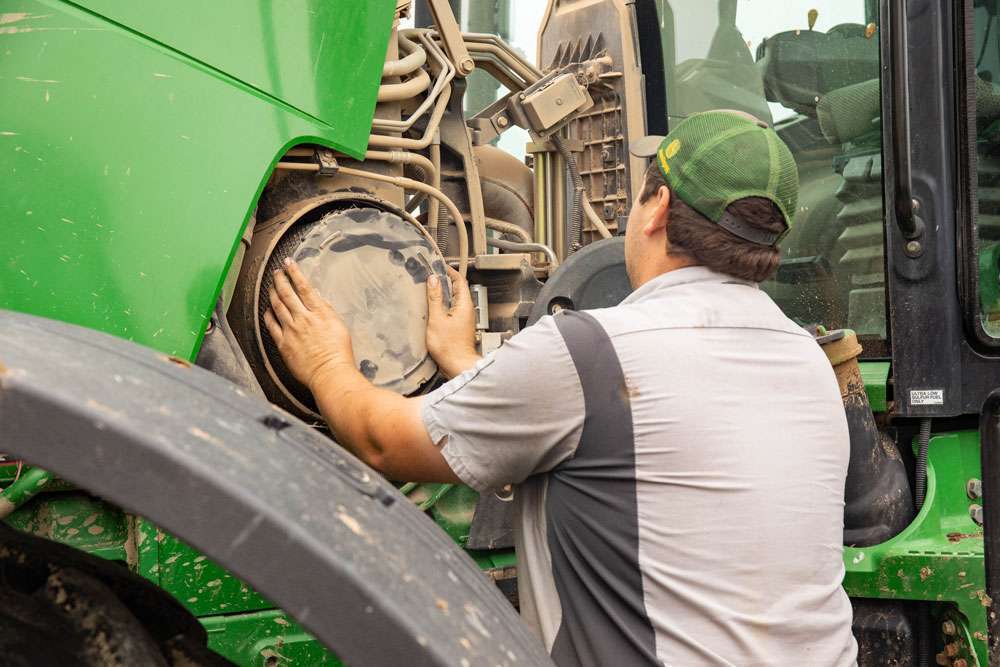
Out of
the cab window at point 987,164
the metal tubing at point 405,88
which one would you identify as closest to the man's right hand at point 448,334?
the metal tubing at point 405,88

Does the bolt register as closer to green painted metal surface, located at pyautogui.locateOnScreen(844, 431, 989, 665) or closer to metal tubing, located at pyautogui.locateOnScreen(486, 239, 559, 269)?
green painted metal surface, located at pyautogui.locateOnScreen(844, 431, 989, 665)

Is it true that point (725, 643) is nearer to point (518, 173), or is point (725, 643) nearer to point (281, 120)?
point (281, 120)

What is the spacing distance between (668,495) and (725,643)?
0.66 ft

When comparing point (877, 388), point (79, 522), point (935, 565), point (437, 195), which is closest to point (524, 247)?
point (437, 195)

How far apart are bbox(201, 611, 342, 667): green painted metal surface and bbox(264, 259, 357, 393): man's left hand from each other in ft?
1.25

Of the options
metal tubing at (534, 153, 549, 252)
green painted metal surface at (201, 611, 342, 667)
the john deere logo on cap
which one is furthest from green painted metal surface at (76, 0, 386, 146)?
metal tubing at (534, 153, 549, 252)

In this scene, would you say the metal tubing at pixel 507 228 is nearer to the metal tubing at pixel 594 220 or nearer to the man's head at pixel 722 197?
the metal tubing at pixel 594 220

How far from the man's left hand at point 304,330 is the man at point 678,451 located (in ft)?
0.49

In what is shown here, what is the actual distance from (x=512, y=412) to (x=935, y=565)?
1.14 m

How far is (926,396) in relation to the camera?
7.50 ft

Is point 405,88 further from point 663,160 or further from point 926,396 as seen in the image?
point 926,396

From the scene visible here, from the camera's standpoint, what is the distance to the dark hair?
1612 millimetres

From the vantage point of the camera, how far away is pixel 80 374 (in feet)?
3.05

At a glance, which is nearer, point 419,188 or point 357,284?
point 357,284
